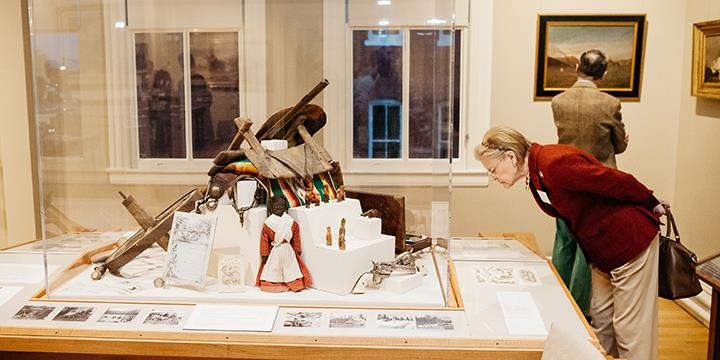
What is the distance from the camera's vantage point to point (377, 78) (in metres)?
3.03

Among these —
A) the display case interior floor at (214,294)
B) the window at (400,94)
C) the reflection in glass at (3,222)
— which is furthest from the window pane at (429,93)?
the reflection in glass at (3,222)

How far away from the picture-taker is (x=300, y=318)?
8.13ft

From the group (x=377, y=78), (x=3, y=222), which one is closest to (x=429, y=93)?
(x=377, y=78)

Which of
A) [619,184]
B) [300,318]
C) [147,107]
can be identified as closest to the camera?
[300,318]

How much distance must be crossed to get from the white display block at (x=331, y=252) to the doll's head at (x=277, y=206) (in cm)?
4

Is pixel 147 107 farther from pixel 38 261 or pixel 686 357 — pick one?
pixel 686 357

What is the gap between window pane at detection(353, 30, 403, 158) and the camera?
3014mm

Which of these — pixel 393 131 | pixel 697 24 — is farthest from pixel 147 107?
pixel 697 24

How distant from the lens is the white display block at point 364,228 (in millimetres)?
2777

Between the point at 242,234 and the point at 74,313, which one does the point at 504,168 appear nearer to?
the point at 242,234

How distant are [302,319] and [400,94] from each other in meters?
1.07

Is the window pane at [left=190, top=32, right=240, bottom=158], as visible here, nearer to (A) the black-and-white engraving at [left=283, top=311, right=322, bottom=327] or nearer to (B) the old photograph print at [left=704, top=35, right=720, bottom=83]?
(A) the black-and-white engraving at [left=283, top=311, right=322, bottom=327]

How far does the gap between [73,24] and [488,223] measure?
Answer: 308 cm

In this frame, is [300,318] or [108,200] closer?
[300,318]
